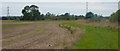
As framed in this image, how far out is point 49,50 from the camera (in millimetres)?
11758

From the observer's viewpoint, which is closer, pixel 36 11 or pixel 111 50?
pixel 111 50

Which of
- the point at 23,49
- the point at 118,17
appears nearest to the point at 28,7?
the point at 118,17

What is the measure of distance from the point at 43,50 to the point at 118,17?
2757cm

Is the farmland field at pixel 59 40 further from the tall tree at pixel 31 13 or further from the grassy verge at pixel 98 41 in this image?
the tall tree at pixel 31 13

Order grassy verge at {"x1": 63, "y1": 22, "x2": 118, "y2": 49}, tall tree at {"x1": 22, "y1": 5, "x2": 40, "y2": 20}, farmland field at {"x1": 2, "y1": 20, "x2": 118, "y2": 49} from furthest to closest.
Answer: tall tree at {"x1": 22, "y1": 5, "x2": 40, "y2": 20}, farmland field at {"x1": 2, "y1": 20, "x2": 118, "y2": 49}, grassy verge at {"x1": 63, "y1": 22, "x2": 118, "y2": 49}

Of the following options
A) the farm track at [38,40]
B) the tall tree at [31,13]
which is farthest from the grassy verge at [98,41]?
the tall tree at [31,13]

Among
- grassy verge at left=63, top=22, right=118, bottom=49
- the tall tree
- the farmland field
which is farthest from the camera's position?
the tall tree

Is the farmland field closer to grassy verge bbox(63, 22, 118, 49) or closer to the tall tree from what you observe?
grassy verge bbox(63, 22, 118, 49)

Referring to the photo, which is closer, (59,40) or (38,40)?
(38,40)

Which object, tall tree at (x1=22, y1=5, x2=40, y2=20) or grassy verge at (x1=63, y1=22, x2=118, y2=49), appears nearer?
grassy verge at (x1=63, y1=22, x2=118, y2=49)

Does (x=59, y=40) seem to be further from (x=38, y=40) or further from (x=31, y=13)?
(x=31, y=13)

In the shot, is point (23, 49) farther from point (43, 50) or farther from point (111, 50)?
point (111, 50)

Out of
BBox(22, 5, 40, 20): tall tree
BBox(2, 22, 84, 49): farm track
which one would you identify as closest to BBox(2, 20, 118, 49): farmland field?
BBox(2, 22, 84, 49): farm track

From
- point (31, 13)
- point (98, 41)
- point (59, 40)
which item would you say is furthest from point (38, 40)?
point (31, 13)
